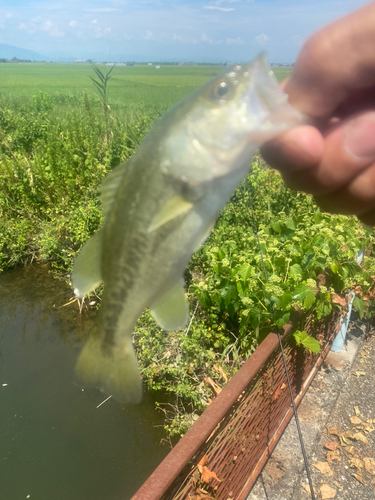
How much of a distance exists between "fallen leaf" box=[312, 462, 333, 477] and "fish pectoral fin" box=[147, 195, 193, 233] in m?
2.78

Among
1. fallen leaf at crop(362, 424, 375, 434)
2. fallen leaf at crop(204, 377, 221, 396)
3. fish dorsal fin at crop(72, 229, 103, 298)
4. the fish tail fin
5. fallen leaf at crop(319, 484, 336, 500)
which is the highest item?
fish dorsal fin at crop(72, 229, 103, 298)

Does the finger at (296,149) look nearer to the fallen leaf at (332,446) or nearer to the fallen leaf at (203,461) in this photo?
the fallen leaf at (203,461)

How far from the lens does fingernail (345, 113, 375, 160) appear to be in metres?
0.79

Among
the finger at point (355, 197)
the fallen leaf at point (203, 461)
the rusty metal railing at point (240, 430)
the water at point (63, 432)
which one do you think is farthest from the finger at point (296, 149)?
the water at point (63, 432)

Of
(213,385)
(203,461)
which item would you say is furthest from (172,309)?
(213,385)

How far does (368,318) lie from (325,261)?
1.63m

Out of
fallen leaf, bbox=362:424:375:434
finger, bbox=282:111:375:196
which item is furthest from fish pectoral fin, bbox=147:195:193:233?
fallen leaf, bbox=362:424:375:434

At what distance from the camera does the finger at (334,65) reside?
0.71 meters

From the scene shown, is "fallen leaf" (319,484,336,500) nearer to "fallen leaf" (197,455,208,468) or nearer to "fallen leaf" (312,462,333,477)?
"fallen leaf" (312,462,333,477)

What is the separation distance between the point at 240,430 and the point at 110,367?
1.65 m

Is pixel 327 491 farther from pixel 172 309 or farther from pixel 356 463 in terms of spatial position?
pixel 172 309

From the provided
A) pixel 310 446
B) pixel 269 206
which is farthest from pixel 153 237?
pixel 269 206

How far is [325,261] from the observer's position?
2822 millimetres

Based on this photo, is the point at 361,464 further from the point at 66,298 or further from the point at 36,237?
the point at 36,237
